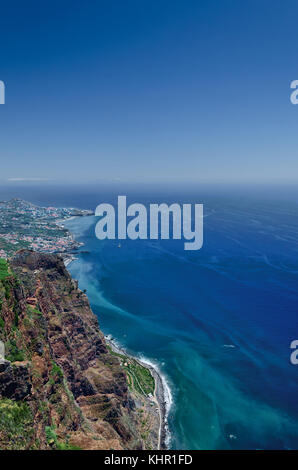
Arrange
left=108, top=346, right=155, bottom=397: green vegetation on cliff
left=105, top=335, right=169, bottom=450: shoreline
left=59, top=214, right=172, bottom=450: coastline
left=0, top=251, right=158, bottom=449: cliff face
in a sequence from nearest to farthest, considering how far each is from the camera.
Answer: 1. left=0, top=251, right=158, bottom=449: cliff face
2. left=105, top=335, right=169, bottom=450: shoreline
3. left=59, top=214, right=172, bottom=450: coastline
4. left=108, top=346, right=155, bottom=397: green vegetation on cliff

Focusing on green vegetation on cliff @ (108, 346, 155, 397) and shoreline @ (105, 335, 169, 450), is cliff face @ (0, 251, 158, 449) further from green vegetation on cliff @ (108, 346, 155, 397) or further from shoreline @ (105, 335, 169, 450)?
green vegetation on cliff @ (108, 346, 155, 397)

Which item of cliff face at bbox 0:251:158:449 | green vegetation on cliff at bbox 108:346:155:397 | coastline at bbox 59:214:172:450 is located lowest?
coastline at bbox 59:214:172:450

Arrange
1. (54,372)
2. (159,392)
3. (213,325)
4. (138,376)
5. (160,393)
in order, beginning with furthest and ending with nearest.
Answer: (213,325), (138,376), (159,392), (160,393), (54,372)

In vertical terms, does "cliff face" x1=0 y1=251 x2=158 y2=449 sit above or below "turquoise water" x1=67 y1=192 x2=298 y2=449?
above

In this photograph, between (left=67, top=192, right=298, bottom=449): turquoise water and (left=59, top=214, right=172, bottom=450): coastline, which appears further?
(left=67, top=192, right=298, bottom=449): turquoise water

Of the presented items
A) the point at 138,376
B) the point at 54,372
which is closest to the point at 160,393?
the point at 138,376

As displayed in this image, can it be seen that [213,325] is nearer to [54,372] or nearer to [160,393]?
[160,393]

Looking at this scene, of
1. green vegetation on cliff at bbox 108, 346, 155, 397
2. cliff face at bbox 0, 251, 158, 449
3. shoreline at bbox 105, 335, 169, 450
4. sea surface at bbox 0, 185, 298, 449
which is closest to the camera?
cliff face at bbox 0, 251, 158, 449

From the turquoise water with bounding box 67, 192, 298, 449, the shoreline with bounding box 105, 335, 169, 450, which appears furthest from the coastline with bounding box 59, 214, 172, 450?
the turquoise water with bounding box 67, 192, 298, 449
